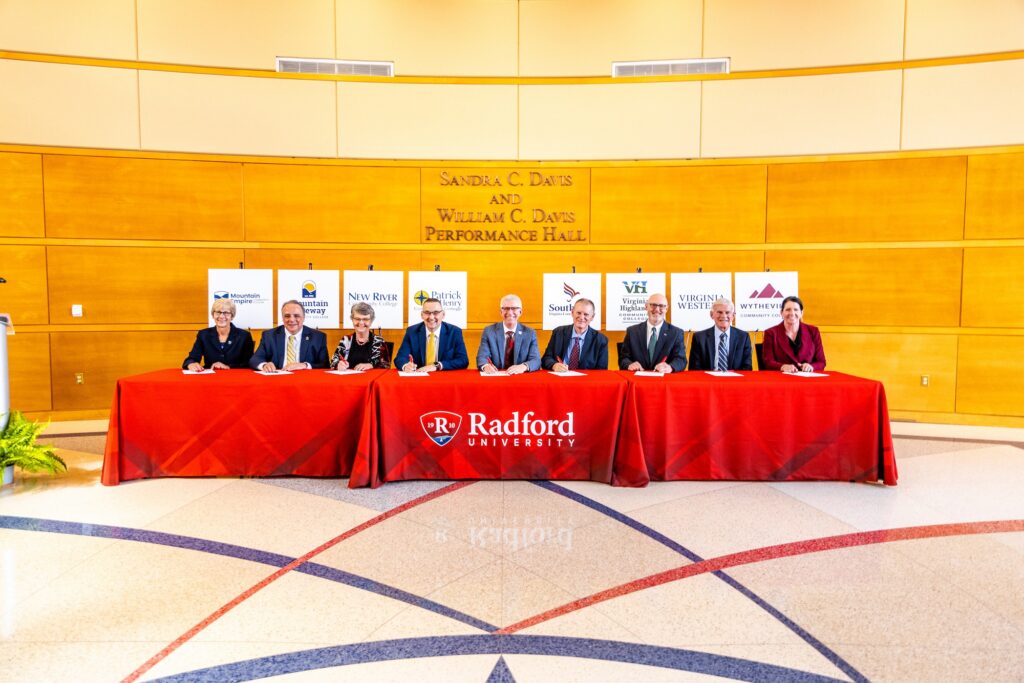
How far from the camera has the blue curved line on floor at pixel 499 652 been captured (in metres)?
1.71

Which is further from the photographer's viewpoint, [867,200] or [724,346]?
[867,200]

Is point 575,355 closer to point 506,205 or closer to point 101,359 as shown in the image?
point 506,205

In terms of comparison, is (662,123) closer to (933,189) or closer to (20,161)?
(933,189)

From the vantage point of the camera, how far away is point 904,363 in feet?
18.1

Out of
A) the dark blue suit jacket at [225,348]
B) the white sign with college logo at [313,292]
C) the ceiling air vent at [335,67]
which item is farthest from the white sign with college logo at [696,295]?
the dark blue suit jacket at [225,348]

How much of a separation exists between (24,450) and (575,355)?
3.96m

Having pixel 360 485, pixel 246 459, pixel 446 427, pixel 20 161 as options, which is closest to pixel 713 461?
pixel 446 427

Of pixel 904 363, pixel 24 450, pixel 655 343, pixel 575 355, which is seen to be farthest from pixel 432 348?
pixel 904 363

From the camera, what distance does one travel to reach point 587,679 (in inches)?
67.1

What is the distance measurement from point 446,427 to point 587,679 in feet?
6.48

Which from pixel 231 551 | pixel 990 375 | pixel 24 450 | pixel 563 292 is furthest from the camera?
pixel 563 292

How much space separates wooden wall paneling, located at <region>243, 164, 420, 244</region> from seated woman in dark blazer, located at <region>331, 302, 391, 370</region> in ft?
5.55

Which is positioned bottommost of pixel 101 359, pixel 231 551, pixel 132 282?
pixel 231 551

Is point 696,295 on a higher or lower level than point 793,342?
A: higher
